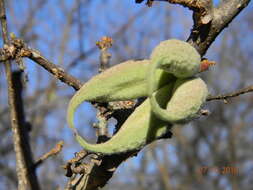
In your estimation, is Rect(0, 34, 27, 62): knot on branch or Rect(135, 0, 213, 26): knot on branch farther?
Rect(0, 34, 27, 62): knot on branch

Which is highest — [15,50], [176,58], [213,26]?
[15,50]

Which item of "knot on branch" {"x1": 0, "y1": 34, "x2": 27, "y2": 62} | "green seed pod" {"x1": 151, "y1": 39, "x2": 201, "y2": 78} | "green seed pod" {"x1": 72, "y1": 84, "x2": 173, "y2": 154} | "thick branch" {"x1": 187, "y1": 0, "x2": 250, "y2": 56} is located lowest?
"green seed pod" {"x1": 72, "y1": 84, "x2": 173, "y2": 154}

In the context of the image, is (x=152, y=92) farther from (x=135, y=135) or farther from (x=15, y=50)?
(x=15, y=50)

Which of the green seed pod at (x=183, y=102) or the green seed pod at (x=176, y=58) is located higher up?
the green seed pod at (x=176, y=58)

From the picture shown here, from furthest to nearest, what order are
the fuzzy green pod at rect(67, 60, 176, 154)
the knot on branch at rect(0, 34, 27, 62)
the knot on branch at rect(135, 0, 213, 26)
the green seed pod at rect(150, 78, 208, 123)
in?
1. the knot on branch at rect(0, 34, 27, 62)
2. the knot on branch at rect(135, 0, 213, 26)
3. the fuzzy green pod at rect(67, 60, 176, 154)
4. the green seed pod at rect(150, 78, 208, 123)

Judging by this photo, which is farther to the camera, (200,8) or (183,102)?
(200,8)

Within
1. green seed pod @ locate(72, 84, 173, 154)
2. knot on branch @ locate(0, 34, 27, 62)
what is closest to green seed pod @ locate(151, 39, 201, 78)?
green seed pod @ locate(72, 84, 173, 154)

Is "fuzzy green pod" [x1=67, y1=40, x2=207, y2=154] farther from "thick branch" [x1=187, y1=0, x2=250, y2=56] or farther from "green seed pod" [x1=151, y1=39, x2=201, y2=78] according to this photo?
"thick branch" [x1=187, y1=0, x2=250, y2=56]

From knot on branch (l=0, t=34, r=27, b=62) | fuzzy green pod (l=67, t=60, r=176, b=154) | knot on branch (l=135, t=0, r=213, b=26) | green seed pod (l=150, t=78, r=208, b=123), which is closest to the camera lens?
green seed pod (l=150, t=78, r=208, b=123)

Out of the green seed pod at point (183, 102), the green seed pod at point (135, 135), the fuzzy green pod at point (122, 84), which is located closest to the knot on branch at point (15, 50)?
the fuzzy green pod at point (122, 84)

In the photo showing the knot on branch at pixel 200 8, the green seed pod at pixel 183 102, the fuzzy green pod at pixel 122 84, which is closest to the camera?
the green seed pod at pixel 183 102

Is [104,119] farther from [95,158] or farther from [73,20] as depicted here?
[73,20]

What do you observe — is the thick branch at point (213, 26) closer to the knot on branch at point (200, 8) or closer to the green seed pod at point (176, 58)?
the knot on branch at point (200, 8)

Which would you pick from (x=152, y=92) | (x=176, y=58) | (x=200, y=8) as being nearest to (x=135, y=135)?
(x=152, y=92)
